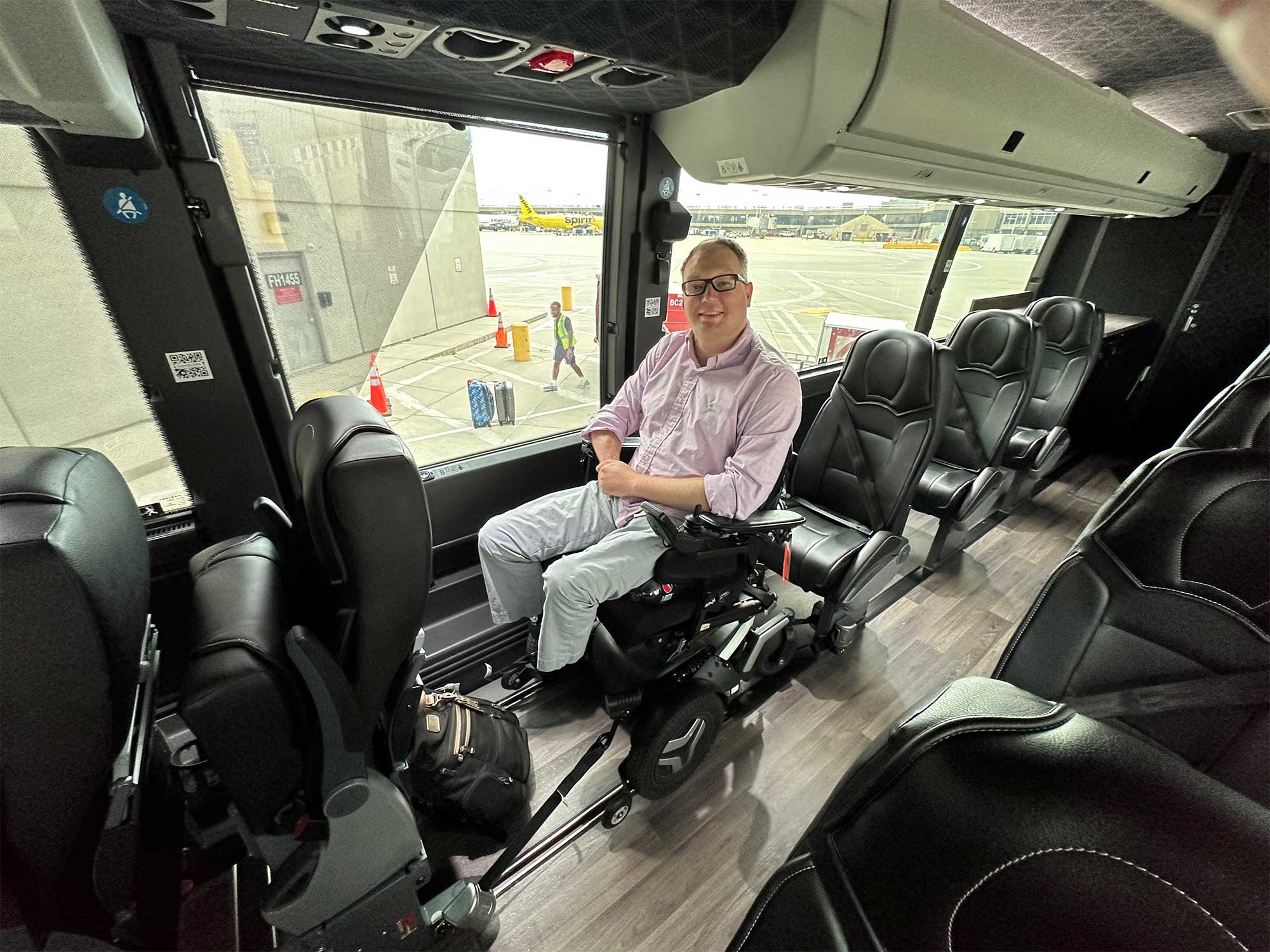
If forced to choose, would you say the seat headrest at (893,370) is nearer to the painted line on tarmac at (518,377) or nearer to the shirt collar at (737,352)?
the shirt collar at (737,352)

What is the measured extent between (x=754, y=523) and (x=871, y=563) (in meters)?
1.07

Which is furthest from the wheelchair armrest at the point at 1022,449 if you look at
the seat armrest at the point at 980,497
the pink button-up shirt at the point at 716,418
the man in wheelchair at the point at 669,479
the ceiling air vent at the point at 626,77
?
the ceiling air vent at the point at 626,77

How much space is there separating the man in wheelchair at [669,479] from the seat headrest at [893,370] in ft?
3.27

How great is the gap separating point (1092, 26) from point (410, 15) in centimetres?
263

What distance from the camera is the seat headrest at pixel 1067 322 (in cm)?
376

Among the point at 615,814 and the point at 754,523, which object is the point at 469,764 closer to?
the point at 615,814

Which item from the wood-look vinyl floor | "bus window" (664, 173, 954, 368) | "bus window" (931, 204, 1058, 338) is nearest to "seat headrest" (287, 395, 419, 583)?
the wood-look vinyl floor

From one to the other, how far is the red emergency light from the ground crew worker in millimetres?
1274

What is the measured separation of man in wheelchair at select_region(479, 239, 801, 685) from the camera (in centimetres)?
168

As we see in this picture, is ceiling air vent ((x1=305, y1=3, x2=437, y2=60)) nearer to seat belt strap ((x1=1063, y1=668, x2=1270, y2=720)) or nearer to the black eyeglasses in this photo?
the black eyeglasses

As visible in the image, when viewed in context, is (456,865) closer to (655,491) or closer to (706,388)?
(655,491)

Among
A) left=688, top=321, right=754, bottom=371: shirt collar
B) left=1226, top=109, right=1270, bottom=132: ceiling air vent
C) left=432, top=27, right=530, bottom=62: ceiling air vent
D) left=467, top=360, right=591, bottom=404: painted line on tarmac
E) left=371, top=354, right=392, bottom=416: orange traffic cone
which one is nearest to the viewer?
left=432, top=27, right=530, bottom=62: ceiling air vent

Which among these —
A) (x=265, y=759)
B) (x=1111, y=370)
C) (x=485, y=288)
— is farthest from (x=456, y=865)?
(x=1111, y=370)

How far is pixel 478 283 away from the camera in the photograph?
2.51 metres
